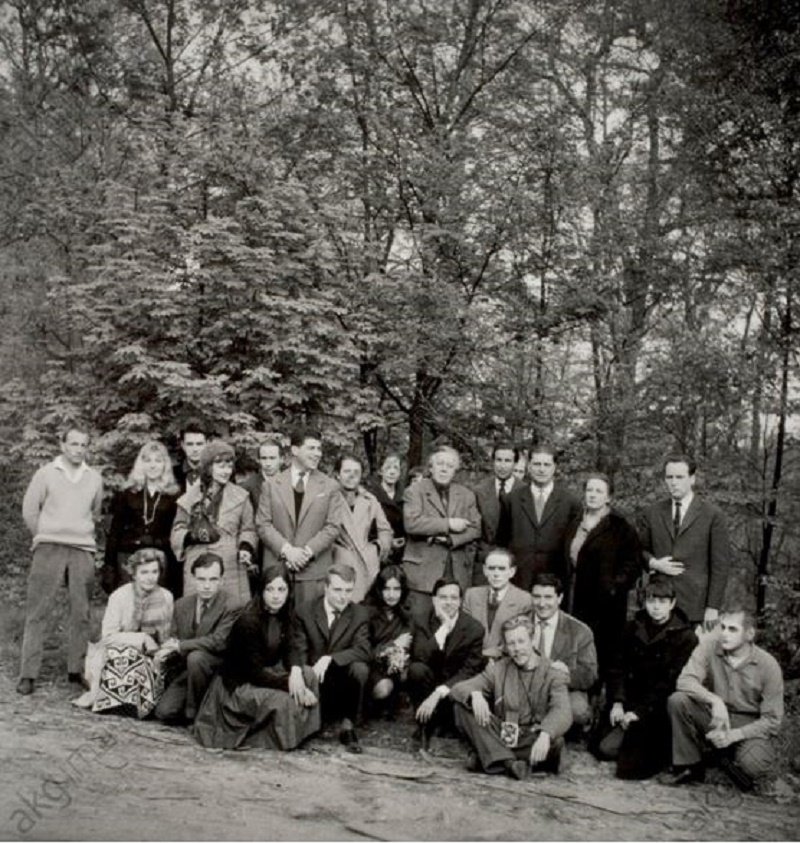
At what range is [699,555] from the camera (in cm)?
639

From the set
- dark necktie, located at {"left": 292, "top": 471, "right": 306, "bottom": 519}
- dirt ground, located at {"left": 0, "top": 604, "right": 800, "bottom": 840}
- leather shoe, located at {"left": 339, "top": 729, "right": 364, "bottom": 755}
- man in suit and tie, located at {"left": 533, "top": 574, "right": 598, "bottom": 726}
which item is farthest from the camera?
dark necktie, located at {"left": 292, "top": 471, "right": 306, "bottom": 519}

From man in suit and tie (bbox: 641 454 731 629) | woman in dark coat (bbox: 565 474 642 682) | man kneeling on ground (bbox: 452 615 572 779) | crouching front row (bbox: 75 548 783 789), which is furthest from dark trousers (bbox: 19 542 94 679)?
man in suit and tie (bbox: 641 454 731 629)

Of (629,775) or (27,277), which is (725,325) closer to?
(629,775)

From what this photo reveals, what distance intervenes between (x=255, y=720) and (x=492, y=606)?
68.6 inches

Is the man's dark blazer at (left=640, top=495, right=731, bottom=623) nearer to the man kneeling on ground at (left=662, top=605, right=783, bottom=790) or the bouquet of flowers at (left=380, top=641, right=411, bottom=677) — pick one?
the man kneeling on ground at (left=662, top=605, right=783, bottom=790)

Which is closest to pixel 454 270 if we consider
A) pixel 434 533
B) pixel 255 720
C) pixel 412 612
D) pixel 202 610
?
pixel 434 533

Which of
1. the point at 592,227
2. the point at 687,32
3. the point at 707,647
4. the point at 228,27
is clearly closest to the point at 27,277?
the point at 228,27

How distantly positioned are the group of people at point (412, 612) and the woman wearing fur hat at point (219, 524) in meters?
0.02

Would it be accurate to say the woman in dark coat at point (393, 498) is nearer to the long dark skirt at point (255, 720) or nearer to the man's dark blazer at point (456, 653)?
the man's dark blazer at point (456, 653)

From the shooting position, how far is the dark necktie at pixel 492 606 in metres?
6.37

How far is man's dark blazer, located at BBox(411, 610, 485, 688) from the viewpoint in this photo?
615 cm

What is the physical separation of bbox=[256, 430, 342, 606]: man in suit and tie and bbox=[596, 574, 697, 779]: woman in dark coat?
2.21 meters

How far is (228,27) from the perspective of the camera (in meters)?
13.8

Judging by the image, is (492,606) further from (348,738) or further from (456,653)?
(348,738)
